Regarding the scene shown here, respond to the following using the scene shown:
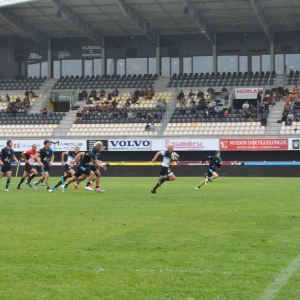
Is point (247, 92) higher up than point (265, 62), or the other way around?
point (265, 62)

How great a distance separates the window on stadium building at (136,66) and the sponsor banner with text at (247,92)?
10.2 metres

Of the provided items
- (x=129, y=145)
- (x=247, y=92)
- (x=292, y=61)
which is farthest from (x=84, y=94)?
(x=292, y=61)

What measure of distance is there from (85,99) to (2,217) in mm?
40575

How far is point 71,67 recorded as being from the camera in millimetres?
60250

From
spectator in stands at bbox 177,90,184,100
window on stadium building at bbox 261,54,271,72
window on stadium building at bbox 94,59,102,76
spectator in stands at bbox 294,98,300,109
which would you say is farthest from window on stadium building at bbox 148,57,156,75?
spectator in stands at bbox 294,98,300,109

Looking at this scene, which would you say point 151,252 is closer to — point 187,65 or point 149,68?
point 187,65

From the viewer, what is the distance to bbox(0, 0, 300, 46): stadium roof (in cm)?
4842

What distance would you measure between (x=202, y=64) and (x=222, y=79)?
3.86 m

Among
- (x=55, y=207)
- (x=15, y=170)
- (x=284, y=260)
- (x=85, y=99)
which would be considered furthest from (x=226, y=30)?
(x=284, y=260)

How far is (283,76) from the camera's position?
177 ft

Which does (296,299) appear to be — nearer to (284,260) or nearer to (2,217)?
(284,260)

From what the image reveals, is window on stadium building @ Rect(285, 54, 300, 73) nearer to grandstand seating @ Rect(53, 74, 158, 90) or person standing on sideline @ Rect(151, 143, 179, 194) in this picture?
grandstand seating @ Rect(53, 74, 158, 90)

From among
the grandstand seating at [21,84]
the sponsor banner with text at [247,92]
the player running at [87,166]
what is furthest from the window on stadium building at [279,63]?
the player running at [87,166]

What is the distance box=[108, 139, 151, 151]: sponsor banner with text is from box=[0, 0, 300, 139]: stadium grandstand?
113 cm
